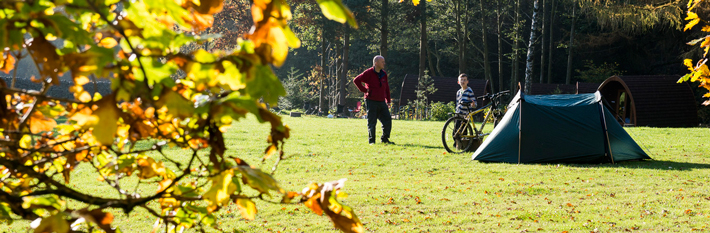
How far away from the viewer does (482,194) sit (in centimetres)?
585

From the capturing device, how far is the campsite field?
463 cm

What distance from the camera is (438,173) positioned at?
7.33 metres

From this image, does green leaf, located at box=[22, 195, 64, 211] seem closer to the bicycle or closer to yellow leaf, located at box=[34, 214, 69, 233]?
yellow leaf, located at box=[34, 214, 69, 233]

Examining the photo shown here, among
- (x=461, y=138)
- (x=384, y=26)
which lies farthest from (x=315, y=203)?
(x=384, y=26)

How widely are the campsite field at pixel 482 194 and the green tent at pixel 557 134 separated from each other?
232 mm

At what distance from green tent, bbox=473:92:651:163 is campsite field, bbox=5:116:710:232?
0.23 meters

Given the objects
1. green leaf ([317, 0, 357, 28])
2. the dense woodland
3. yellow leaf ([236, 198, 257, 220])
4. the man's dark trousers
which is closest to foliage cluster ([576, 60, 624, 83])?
the dense woodland

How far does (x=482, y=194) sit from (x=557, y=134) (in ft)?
8.82

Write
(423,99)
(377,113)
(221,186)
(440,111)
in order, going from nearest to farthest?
(221,186) → (377,113) → (440,111) → (423,99)

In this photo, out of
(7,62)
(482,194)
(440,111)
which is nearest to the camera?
(7,62)

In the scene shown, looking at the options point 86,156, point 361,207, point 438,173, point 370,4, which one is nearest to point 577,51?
point 370,4

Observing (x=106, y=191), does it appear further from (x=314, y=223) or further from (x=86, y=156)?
(x=86, y=156)

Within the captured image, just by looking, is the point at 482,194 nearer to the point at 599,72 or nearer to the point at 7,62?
the point at 7,62

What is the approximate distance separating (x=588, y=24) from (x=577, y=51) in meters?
1.66
